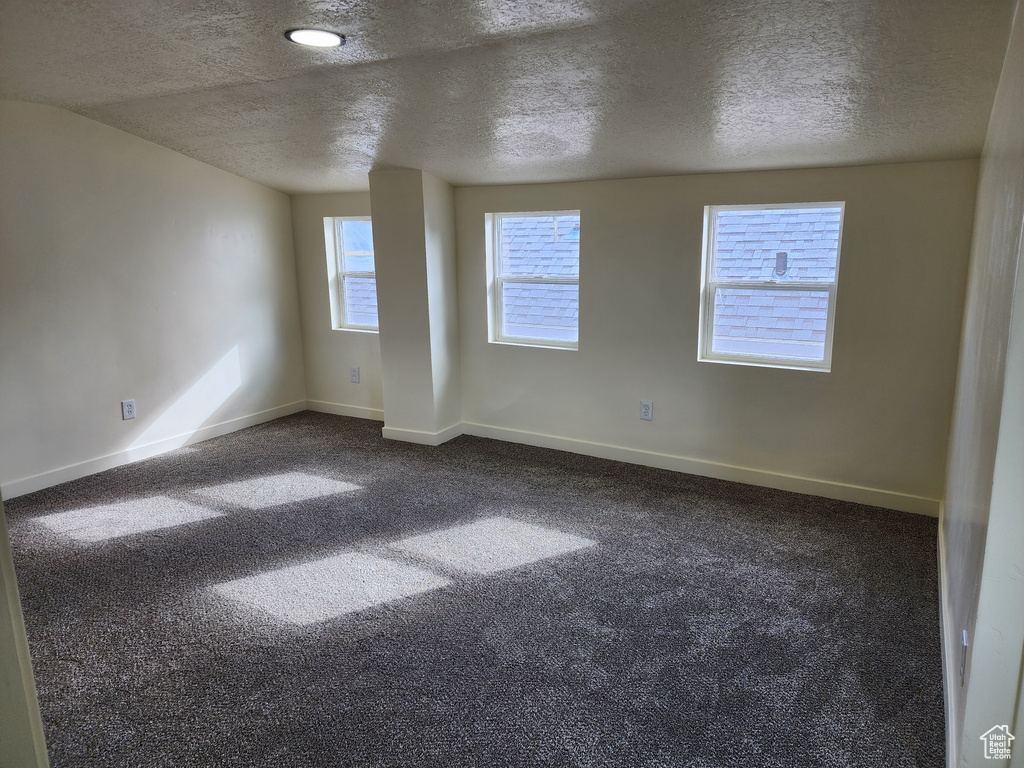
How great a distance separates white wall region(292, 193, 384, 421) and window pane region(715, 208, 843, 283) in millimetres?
2713

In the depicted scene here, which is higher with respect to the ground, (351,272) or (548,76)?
(548,76)

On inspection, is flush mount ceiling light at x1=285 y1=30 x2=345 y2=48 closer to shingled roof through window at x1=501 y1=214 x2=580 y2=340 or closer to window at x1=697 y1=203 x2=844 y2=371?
shingled roof through window at x1=501 y1=214 x2=580 y2=340

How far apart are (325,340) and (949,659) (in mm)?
4657

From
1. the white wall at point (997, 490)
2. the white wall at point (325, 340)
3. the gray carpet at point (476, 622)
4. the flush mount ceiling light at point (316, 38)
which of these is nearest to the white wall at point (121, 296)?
the white wall at point (325, 340)

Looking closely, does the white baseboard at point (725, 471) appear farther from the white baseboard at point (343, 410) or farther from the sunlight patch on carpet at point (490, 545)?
the sunlight patch on carpet at point (490, 545)

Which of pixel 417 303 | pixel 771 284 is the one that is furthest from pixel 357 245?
pixel 771 284

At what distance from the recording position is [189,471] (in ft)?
13.7

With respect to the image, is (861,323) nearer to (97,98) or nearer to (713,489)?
(713,489)

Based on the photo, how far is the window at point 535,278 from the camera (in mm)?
4320

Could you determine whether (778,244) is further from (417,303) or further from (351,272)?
(351,272)

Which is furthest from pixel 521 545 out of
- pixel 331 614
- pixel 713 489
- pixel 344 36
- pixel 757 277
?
pixel 344 36

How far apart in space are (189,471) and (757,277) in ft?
12.1

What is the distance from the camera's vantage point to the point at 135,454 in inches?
171

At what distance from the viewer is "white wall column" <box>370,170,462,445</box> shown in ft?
14.3
